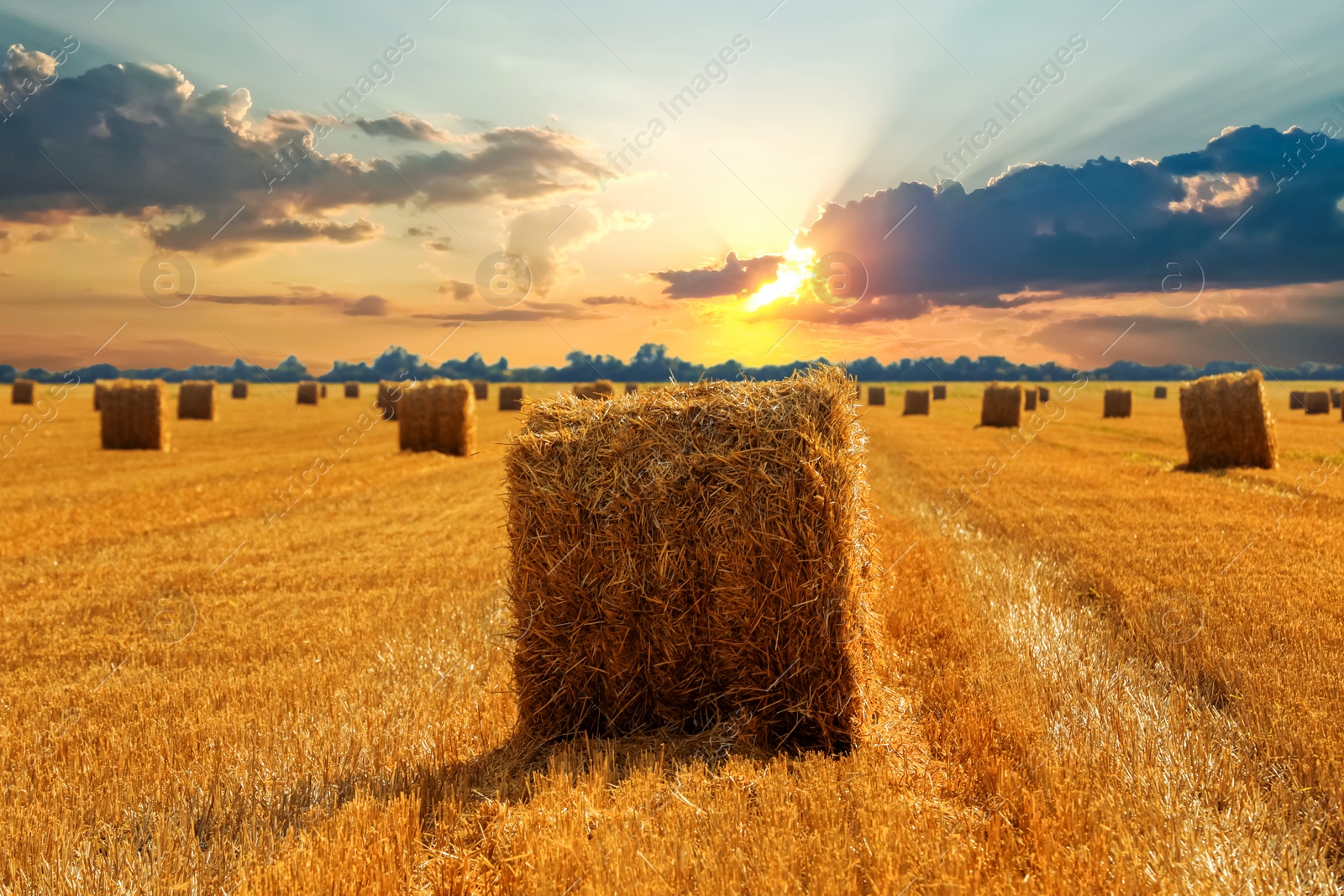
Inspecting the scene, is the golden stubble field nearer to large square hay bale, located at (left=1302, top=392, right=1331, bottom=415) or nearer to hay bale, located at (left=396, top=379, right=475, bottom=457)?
hay bale, located at (left=396, top=379, right=475, bottom=457)

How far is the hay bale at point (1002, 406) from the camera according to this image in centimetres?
3738

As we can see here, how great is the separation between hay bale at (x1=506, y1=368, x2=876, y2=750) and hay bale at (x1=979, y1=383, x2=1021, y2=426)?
1378 inches

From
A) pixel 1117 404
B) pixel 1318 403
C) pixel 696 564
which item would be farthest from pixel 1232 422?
pixel 1318 403

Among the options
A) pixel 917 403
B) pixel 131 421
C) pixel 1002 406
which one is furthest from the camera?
pixel 917 403

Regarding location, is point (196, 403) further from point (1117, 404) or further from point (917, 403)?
point (1117, 404)

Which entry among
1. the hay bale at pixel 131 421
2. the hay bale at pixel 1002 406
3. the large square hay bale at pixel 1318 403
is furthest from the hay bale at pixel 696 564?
the large square hay bale at pixel 1318 403

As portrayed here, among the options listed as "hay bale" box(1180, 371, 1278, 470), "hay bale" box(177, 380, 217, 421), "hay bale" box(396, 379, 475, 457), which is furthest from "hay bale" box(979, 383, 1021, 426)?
"hay bale" box(177, 380, 217, 421)

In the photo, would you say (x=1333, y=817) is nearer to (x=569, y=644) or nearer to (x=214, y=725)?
(x=569, y=644)

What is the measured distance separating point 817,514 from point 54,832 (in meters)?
4.40

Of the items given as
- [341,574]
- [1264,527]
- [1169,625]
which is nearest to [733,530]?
[1169,625]

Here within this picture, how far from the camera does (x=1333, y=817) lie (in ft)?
13.1

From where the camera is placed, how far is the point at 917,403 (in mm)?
49094

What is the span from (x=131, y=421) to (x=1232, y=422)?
32.4 m

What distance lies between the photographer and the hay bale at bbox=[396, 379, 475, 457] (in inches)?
1059
